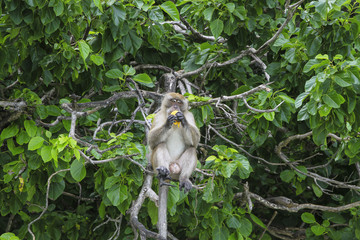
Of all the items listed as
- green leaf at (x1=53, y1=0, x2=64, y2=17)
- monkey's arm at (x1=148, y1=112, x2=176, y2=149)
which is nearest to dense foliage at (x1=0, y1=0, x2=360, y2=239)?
green leaf at (x1=53, y1=0, x2=64, y2=17)

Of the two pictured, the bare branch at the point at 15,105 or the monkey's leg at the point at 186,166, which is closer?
the monkey's leg at the point at 186,166

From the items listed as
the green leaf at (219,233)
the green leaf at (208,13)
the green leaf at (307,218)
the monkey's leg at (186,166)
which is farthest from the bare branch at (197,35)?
the green leaf at (307,218)

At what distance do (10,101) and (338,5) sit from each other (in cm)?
384

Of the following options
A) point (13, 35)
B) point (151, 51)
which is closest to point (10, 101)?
point (13, 35)

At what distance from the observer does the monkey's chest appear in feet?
18.9

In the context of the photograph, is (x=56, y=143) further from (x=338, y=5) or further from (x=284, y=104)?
(x=338, y=5)

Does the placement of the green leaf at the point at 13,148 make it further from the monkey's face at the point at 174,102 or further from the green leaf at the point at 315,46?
the green leaf at the point at 315,46

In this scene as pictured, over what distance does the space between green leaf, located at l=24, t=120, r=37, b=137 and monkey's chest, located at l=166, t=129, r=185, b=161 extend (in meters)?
1.59

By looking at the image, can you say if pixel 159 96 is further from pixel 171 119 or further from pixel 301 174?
pixel 301 174

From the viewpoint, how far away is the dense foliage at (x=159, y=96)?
5430 mm

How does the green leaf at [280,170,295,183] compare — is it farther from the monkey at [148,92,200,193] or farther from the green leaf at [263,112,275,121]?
the monkey at [148,92,200,193]

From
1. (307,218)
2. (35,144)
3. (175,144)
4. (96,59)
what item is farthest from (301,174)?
(35,144)

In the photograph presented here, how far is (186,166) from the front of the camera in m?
5.54

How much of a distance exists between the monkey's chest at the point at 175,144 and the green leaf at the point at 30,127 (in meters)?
1.59
